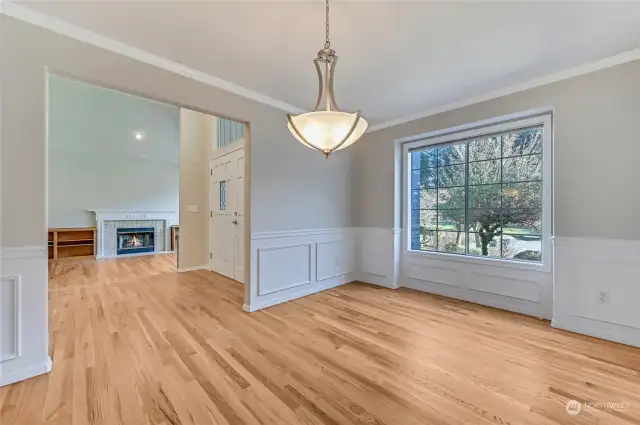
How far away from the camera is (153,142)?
27.0 ft

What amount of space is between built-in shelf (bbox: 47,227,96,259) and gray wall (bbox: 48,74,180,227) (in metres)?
0.24

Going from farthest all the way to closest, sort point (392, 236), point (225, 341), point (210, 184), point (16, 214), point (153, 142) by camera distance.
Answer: point (153, 142), point (210, 184), point (392, 236), point (225, 341), point (16, 214)

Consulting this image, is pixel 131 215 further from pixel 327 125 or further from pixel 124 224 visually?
pixel 327 125

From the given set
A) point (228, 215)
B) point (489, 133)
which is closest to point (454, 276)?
point (489, 133)

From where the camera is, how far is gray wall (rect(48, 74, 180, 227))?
685 centimetres

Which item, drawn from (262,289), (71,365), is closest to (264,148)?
(262,289)

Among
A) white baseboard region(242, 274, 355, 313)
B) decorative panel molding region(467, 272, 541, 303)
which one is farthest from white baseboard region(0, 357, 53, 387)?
decorative panel molding region(467, 272, 541, 303)

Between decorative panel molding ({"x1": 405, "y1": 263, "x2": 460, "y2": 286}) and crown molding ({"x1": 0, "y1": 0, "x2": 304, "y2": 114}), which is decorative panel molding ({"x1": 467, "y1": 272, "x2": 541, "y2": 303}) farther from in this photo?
crown molding ({"x1": 0, "y1": 0, "x2": 304, "y2": 114})

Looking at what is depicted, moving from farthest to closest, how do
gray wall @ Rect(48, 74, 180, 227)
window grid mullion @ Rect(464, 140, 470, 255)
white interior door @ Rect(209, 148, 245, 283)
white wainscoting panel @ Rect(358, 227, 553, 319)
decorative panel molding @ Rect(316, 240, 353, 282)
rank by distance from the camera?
gray wall @ Rect(48, 74, 180, 227)
white interior door @ Rect(209, 148, 245, 283)
decorative panel molding @ Rect(316, 240, 353, 282)
window grid mullion @ Rect(464, 140, 470, 255)
white wainscoting panel @ Rect(358, 227, 553, 319)

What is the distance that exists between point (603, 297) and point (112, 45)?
195 inches

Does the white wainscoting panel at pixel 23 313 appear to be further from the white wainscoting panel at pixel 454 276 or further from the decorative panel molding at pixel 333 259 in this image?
the white wainscoting panel at pixel 454 276

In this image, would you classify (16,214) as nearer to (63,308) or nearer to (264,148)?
(63,308)

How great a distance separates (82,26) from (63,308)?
313 cm

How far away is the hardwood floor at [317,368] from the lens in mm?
1639
